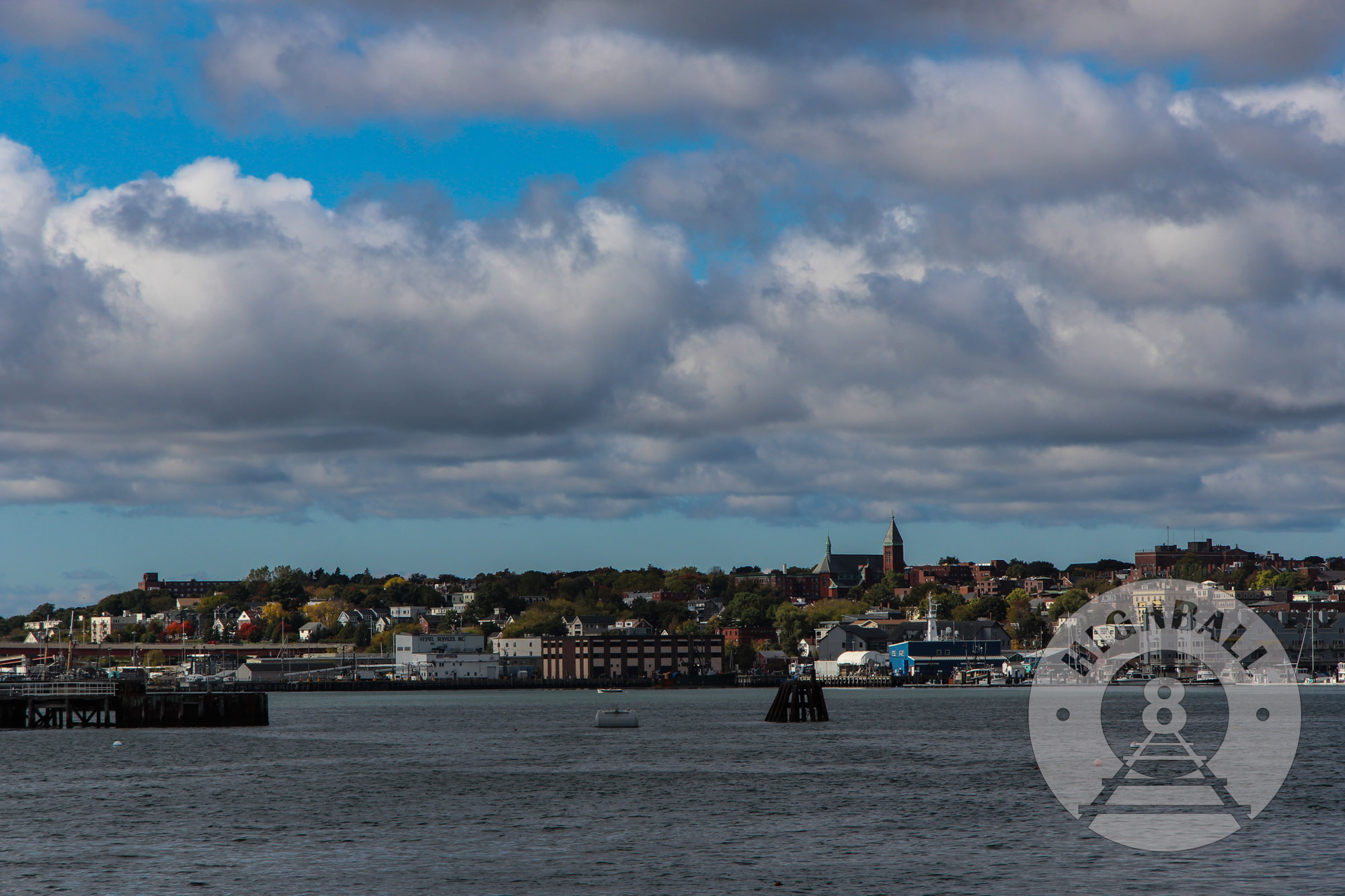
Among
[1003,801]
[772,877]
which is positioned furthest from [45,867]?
[1003,801]

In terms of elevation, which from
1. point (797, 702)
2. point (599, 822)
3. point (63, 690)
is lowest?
point (797, 702)

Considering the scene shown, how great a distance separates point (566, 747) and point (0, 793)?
122 feet

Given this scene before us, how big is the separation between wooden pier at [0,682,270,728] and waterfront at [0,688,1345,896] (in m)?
15.6

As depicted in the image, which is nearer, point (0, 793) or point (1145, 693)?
point (0, 793)

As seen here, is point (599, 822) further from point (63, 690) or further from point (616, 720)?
point (63, 690)

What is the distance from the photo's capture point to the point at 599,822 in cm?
5353

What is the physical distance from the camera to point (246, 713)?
118375 mm

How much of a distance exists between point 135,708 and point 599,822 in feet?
237

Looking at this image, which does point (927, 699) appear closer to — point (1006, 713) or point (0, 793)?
point (1006, 713)

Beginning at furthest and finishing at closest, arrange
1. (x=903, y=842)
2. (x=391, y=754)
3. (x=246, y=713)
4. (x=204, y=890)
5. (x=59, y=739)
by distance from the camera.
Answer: (x=246, y=713), (x=59, y=739), (x=391, y=754), (x=903, y=842), (x=204, y=890)

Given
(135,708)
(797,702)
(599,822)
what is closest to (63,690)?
(135,708)

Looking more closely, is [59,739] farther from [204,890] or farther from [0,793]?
[204,890]

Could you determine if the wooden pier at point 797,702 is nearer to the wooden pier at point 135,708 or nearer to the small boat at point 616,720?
the small boat at point 616,720

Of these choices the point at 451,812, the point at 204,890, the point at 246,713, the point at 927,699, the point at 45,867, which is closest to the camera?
the point at 204,890
